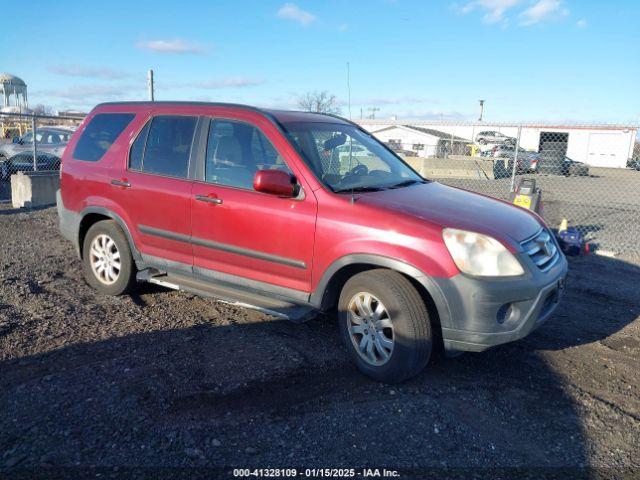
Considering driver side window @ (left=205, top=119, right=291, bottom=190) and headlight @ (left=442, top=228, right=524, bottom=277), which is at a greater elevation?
driver side window @ (left=205, top=119, right=291, bottom=190)

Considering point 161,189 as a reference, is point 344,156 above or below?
above

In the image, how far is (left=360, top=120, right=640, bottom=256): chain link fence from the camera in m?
→ 10.0

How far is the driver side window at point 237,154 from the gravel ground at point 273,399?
4.49 feet

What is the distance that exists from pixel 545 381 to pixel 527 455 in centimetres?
103

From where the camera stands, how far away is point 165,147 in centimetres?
483

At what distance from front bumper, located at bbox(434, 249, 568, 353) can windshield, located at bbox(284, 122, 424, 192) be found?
1.21m

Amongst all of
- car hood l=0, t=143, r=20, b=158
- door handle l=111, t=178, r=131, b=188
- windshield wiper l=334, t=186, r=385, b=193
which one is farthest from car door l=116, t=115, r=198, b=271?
car hood l=0, t=143, r=20, b=158

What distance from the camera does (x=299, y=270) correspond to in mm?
3988

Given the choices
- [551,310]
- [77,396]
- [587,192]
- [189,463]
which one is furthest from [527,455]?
[587,192]

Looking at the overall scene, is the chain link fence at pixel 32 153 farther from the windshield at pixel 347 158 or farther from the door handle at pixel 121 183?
the windshield at pixel 347 158

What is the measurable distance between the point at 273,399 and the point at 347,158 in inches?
86.7

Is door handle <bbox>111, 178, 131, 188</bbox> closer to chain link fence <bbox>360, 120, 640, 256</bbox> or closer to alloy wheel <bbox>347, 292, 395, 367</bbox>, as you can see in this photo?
alloy wheel <bbox>347, 292, 395, 367</bbox>

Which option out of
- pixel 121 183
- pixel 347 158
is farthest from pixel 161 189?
pixel 347 158

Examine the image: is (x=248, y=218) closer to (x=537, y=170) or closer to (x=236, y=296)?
(x=236, y=296)
